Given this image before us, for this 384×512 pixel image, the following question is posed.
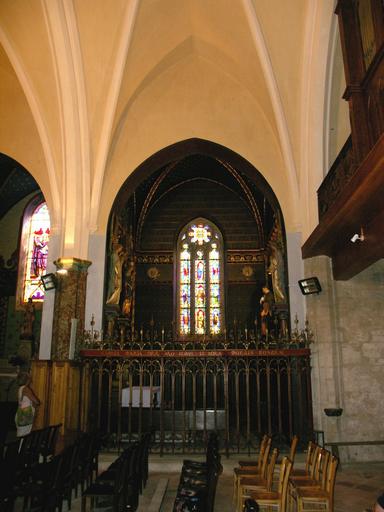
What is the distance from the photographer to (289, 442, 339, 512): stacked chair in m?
5.18

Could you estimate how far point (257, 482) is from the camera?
603 cm

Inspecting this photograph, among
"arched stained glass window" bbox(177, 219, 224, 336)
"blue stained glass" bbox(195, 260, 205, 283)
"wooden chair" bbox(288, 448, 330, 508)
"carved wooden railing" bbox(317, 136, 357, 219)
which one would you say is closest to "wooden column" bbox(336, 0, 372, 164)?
"carved wooden railing" bbox(317, 136, 357, 219)

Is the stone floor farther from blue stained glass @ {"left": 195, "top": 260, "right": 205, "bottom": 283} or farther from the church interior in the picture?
blue stained glass @ {"left": 195, "top": 260, "right": 205, "bottom": 283}

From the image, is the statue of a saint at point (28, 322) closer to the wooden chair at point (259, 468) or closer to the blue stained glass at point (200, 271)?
the blue stained glass at point (200, 271)

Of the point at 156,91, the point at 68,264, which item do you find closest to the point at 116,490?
the point at 68,264

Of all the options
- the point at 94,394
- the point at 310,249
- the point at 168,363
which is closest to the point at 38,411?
the point at 94,394

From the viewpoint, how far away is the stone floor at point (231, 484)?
6598mm

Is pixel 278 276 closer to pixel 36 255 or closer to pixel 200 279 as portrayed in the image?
pixel 200 279

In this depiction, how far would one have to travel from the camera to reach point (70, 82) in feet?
35.9

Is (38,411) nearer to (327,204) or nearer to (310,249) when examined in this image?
(310,249)

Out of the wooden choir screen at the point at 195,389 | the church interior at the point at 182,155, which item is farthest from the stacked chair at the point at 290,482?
the wooden choir screen at the point at 195,389

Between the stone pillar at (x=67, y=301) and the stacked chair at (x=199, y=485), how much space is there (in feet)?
15.4

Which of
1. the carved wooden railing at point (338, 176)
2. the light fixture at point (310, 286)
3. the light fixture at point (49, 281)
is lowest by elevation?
the light fixture at point (310, 286)

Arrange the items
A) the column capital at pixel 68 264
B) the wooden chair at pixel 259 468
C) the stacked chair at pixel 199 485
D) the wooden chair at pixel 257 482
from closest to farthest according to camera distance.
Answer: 1. the stacked chair at pixel 199 485
2. the wooden chair at pixel 257 482
3. the wooden chair at pixel 259 468
4. the column capital at pixel 68 264
